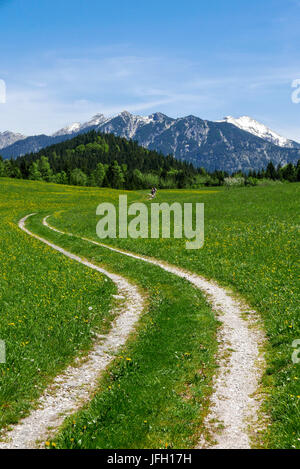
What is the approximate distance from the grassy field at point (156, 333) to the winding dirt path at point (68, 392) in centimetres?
39

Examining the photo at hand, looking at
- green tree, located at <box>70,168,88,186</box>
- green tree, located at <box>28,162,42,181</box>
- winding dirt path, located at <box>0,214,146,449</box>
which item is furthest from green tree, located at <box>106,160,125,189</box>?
winding dirt path, located at <box>0,214,146,449</box>

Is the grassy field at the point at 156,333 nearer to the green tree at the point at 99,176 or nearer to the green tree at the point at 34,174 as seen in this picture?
the green tree at the point at 34,174

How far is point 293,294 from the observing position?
17547 millimetres

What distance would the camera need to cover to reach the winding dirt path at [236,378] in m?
8.23

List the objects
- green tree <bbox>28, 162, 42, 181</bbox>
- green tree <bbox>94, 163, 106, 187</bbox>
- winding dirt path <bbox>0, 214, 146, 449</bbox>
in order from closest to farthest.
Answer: winding dirt path <bbox>0, 214, 146, 449</bbox>
green tree <bbox>28, 162, 42, 181</bbox>
green tree <bbox>94, 163, 106, 187</bbox>

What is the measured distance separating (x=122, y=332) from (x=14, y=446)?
751 centimetres

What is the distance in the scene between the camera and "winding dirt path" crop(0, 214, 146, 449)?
822 centimetres

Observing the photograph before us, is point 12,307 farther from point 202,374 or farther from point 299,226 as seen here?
point 299,226

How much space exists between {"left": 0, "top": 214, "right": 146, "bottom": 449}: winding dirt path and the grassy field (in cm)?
39

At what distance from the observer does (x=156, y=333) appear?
14.5 metres

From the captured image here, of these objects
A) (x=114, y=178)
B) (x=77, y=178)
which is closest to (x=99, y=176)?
(x=77, y=178)

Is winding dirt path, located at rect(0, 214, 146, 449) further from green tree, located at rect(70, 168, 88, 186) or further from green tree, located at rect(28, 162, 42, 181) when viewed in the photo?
green tree, located at rect(70, 168, 88, 186)

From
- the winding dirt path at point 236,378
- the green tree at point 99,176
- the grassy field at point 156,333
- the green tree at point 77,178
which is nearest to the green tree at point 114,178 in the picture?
the green tree at point 99,176
